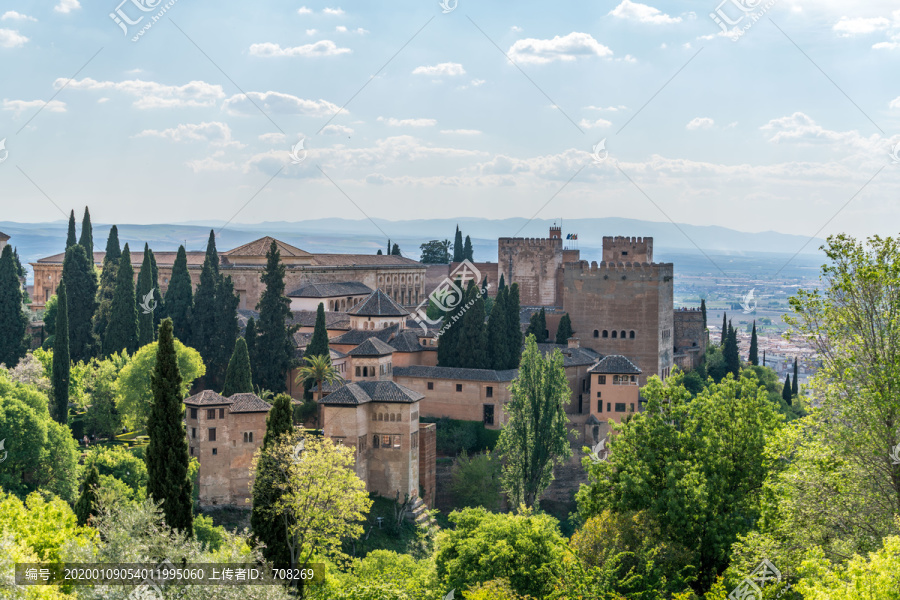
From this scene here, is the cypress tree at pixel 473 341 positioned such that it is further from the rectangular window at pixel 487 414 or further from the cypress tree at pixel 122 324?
the cypress tree at pixel 122 324

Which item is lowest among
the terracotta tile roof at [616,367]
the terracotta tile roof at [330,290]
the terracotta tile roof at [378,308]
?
the terracotta tile roof at [616,367]

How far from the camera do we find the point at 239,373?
38688mm

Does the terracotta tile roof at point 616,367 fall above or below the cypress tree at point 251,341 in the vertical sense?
below

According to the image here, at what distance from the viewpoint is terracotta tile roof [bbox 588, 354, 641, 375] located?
46.3 meters

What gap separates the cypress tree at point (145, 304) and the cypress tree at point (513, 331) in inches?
651

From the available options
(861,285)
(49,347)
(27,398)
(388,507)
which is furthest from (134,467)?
(861,285)

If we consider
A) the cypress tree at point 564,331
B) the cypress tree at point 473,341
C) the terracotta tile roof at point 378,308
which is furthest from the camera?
the cypress tree at point 564,331

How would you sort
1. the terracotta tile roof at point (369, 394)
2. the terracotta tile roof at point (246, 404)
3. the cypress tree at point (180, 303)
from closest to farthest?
the terracotta tile roof at point (246, 404) → the terracotta tile roof at point (369, 394) → the cypress tree at point (180, 303)

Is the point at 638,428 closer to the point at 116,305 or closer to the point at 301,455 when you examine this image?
the point at 301,455

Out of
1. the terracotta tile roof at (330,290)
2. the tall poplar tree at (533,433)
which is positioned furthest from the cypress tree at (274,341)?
the terracotta tile roof at (330,290)

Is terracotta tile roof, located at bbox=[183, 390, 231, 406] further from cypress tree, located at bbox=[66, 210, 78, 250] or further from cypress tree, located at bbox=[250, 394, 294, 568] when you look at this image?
cypress tree, located at bbox=[66, 210, 78, 250]

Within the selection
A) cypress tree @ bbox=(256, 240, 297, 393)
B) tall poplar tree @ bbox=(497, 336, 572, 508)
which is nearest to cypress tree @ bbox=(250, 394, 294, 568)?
tall poplar tree @ bbox=(497, 336, 572, 508)

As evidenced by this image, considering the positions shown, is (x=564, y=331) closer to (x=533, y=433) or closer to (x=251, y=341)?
(x=533, y=433)

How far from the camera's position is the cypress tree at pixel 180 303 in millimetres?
48000
